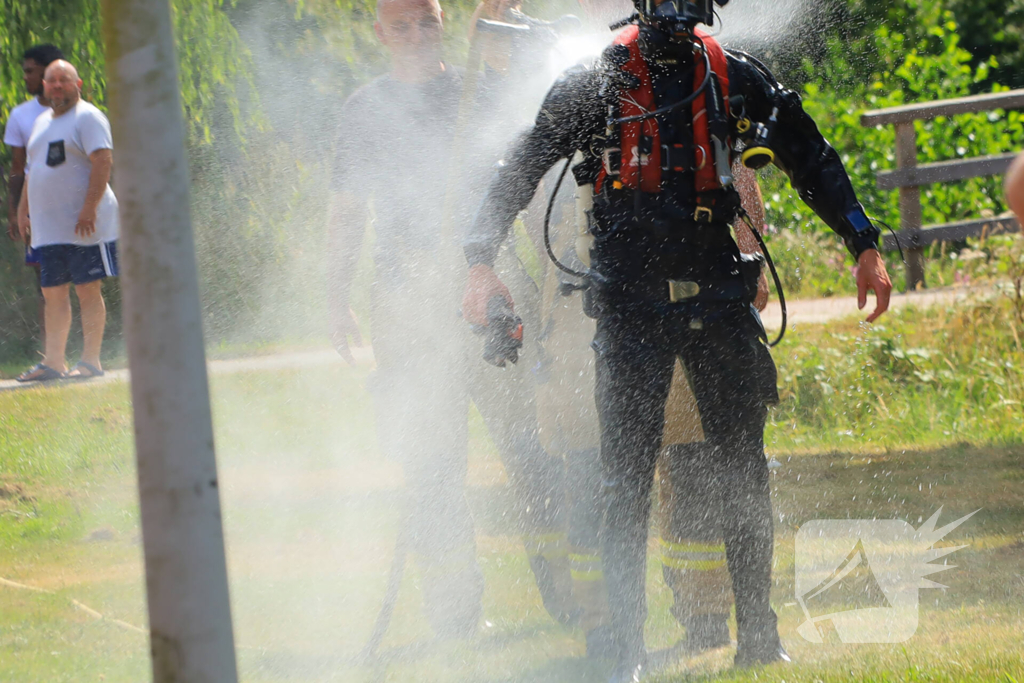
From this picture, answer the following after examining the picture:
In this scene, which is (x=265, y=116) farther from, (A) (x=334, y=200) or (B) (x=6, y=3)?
(A) (x=334, y=200)

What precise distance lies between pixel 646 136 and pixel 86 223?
15.4 feet

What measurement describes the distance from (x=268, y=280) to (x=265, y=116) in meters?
1.22

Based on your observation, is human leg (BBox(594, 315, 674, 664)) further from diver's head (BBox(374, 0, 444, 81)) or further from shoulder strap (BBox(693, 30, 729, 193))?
diver's head (BBox(374, 0, 444, 81))

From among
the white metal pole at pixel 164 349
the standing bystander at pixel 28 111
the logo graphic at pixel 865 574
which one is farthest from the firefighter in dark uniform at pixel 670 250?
the standing bystander at pixel 28 111

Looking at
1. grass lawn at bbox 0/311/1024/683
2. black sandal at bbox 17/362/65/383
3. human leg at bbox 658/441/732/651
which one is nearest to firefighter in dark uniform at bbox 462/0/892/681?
human leg at bbox 658/441/732/651

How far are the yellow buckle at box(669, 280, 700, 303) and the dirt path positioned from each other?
12.7ft

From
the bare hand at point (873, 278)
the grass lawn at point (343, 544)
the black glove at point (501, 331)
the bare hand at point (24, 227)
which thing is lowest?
the grass lawn at point (343, 544)

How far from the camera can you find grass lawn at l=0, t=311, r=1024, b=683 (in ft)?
11.3

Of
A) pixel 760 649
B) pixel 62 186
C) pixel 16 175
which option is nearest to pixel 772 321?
pixel 62 186

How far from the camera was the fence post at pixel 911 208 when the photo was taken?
7863mm

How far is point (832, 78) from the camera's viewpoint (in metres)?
10.5

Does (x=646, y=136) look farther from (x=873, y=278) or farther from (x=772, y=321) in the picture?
(x=772, y=321)

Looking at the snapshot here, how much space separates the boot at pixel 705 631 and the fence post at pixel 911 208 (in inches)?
199

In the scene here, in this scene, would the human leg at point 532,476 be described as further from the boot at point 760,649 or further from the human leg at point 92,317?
the human leg at point 92,317
